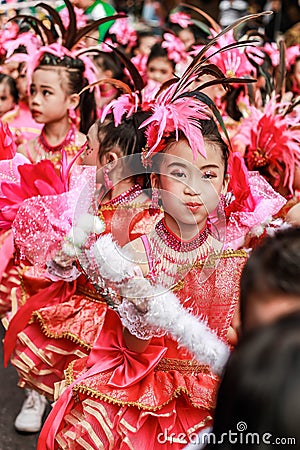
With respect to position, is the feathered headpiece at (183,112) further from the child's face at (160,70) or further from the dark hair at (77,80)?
the child's face at (160,70)

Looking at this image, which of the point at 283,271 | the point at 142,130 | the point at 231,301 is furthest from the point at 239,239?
the point at 283,271

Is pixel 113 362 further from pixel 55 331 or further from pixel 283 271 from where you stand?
pixel 283 271

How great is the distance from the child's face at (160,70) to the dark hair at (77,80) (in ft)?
5.94

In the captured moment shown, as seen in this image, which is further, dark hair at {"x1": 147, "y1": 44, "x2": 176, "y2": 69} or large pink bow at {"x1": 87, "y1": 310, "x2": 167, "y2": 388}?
dark hair at {"x1": 147, "y1": 44, "x2": 176, "y2": 69}

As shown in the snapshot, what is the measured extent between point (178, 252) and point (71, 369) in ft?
1.61

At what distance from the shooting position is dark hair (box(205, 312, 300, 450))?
3.09 ft

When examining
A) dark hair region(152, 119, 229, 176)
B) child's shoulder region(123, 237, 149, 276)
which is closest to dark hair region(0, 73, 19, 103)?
dark hair region(152, 119, 229, 176)

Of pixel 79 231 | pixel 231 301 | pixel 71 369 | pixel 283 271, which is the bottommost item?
pixel 71 369

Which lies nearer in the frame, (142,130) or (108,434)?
(108,434)

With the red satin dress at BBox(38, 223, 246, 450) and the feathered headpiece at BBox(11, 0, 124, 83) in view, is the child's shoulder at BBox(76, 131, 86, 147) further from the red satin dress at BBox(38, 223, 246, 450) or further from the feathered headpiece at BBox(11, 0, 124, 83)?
the red satin dress at BBox(38, 223, 246, 450)

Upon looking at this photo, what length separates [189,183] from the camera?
2199 mm

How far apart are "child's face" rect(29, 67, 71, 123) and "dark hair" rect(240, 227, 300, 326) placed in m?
2.77

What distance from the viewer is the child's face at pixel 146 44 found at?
7.00m

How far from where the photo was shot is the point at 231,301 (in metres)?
2.26
